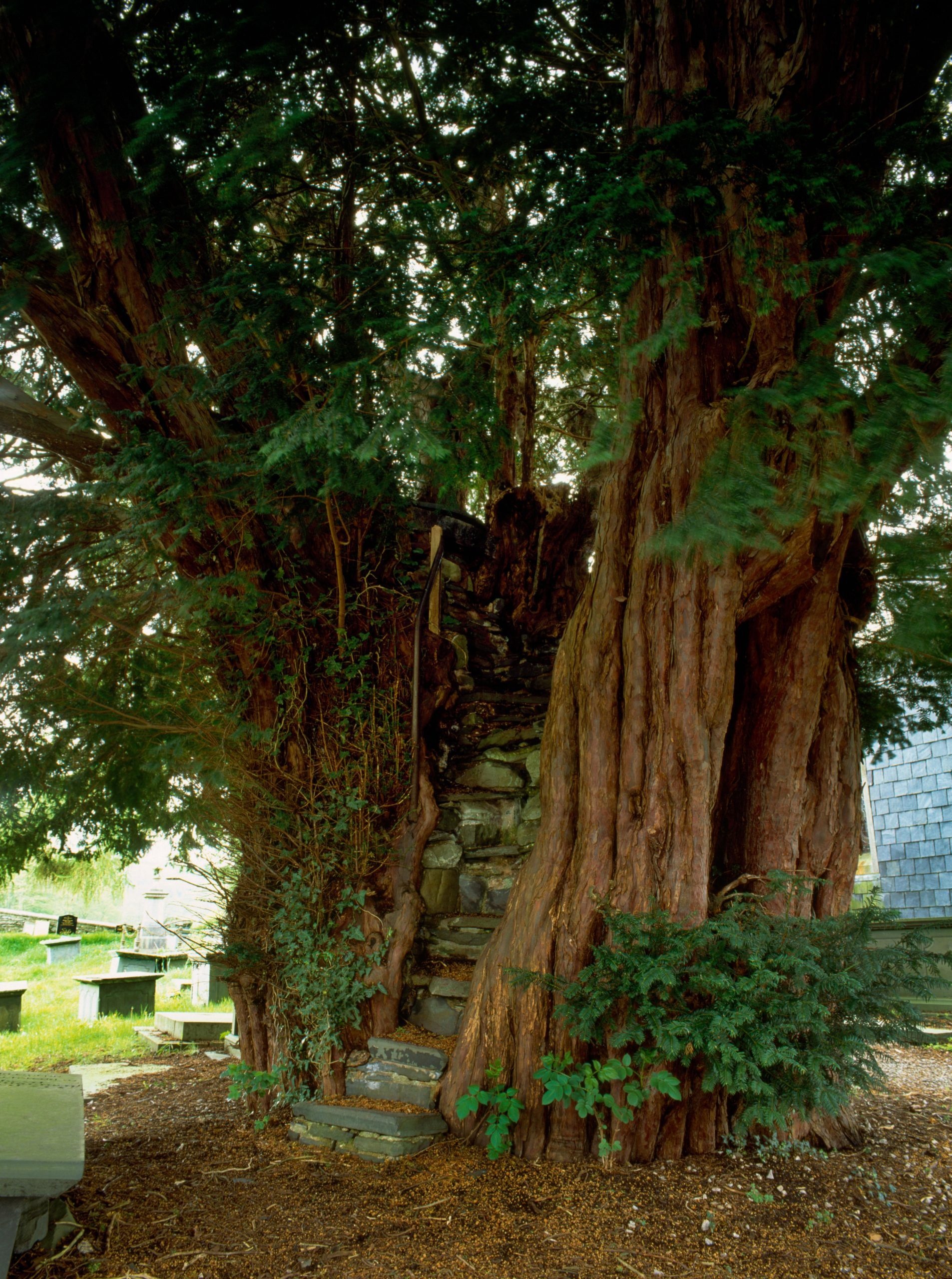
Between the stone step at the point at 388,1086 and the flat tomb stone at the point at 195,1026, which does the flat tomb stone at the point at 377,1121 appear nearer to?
the stone step at the point at 388,1086

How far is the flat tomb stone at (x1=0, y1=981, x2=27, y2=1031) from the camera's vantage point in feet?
26.6

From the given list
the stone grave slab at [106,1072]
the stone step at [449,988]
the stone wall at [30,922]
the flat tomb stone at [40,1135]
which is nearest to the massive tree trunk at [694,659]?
the stone step at [449,988]

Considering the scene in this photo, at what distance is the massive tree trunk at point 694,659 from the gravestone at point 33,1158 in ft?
5.42

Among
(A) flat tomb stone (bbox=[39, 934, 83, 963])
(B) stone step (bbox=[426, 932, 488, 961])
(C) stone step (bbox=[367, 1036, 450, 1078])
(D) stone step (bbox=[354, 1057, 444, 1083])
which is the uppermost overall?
(B) stone step (bbox=[426, 932, 488, 961])

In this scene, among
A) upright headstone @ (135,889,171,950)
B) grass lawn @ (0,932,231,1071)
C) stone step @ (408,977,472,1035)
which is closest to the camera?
stone step @ (408,977,472,1035)

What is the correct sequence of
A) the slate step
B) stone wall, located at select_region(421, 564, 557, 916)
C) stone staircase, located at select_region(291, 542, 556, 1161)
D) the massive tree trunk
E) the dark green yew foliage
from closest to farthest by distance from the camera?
the dark green yew foliage < the massive tree trunk < the slate step < stone staircase, located at select_region(291, 542, 556, 1161) < stone wall, located at select_region(421, 564, 557, 916)

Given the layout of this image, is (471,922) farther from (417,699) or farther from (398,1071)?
(417,699)

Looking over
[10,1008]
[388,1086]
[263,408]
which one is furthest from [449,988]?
[10,1008]

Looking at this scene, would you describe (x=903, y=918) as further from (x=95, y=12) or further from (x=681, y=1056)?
(x=95, y=12)

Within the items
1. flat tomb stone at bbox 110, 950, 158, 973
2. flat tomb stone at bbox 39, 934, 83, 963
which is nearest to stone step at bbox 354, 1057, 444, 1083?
flat tomb stone at bbox 110, 950, 158, 973

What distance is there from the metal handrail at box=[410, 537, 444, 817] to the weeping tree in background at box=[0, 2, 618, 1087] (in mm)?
69

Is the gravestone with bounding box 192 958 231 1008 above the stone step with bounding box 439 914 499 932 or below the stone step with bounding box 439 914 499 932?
below

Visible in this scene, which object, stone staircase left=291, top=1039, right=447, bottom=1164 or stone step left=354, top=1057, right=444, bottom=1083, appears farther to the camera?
stone step left=354, top=1057, right=444, bottom=1083

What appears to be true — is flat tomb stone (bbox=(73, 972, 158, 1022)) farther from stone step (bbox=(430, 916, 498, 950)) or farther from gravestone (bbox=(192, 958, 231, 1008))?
stone step (bbox=(430, 916, 498, 950))
